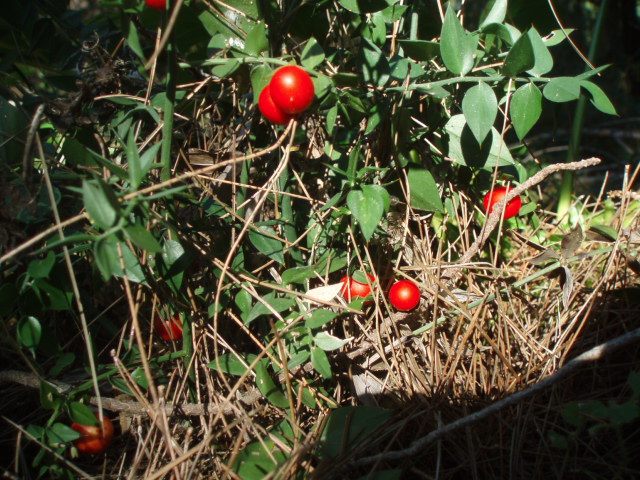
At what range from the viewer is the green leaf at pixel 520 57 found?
0.90 m

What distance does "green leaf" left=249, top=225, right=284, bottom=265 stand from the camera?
1.01 m

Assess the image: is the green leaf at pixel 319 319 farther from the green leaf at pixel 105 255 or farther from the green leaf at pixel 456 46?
the green leaf at pixel 456 46

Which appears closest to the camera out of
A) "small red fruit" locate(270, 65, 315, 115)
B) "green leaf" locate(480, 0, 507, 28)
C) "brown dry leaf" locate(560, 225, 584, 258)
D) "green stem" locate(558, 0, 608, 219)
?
"small red fruit" locate(270, 65, 315, 115)

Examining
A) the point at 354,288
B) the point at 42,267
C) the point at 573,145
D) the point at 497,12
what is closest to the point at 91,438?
the point at 42,267

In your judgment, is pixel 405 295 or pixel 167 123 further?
pixel 405 295

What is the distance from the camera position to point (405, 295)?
1.07 meters

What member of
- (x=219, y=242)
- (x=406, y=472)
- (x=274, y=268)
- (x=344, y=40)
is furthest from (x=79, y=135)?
(x=406, y=472)

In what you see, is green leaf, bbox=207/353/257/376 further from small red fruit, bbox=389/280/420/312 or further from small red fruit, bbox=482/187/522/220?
small red fruit, bbox=482/187/522/220

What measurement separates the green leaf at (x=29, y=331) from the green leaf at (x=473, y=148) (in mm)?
935

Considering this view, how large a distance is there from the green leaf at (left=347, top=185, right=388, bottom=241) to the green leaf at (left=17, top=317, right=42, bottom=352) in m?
0.64

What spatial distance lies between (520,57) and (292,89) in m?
0.45

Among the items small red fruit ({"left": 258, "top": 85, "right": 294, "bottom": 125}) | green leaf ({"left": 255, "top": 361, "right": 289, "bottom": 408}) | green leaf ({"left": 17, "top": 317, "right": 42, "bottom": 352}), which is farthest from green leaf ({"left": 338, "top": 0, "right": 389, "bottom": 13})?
green leaf ({"left": 17, "top": 317, "right": 42, "bottom": 352})

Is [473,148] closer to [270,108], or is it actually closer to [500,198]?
[500,198]

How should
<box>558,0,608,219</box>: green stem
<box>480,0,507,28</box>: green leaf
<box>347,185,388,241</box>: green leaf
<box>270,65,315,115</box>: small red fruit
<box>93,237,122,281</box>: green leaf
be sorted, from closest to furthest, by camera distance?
<box>93,237,122,281</box>: green leaf
<box>270,65,315,115</box>: small red fruit
<box>347,185,388,241</box>: green leaf
<box>480,0,507,28</box>: green leaf
<box>558,0,608,219</box>: green stem
